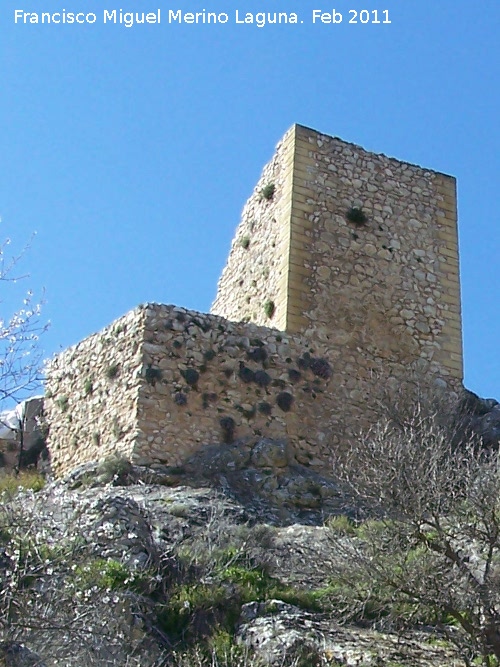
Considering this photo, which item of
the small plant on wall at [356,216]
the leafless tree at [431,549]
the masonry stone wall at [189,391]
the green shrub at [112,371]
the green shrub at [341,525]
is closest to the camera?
the leafless tree at [431,549]

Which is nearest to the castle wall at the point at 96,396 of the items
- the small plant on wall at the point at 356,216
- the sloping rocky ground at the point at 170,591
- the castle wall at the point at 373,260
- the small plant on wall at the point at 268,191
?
the sloping rocky ground at the point at 170,591

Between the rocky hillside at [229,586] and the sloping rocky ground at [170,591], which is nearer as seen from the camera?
the sloping rocky ground at [170,591]

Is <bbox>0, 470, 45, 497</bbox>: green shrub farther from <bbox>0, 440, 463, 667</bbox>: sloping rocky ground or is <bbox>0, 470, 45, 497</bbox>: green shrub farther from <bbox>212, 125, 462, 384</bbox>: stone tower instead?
<bbox>212, 125, 462, 384</bbox>: stone tower

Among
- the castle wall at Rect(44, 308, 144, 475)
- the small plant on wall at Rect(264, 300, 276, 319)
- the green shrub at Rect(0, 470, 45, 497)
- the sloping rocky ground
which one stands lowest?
the sloping rocky ground

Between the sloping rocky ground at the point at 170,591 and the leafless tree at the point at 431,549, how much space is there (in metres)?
0.27

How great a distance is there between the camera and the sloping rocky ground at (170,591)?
7.67 meters

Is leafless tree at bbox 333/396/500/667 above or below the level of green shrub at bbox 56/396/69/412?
below

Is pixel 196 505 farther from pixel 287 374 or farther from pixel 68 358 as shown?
pixel 68 358

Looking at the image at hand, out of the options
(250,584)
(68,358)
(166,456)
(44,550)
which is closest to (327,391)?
(166,456)

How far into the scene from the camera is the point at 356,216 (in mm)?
16781

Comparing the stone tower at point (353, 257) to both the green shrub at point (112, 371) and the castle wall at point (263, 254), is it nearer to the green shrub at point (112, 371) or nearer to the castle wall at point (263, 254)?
the castle wall at point (263, 254)

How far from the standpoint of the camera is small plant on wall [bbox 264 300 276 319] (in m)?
16.2

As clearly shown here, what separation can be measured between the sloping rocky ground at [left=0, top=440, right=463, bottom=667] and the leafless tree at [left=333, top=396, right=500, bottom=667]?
274 millimetres

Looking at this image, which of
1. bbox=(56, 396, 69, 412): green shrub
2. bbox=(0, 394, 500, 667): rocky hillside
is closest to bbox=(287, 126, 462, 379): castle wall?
bbox=(56, 396, 69, 412): green shrub
